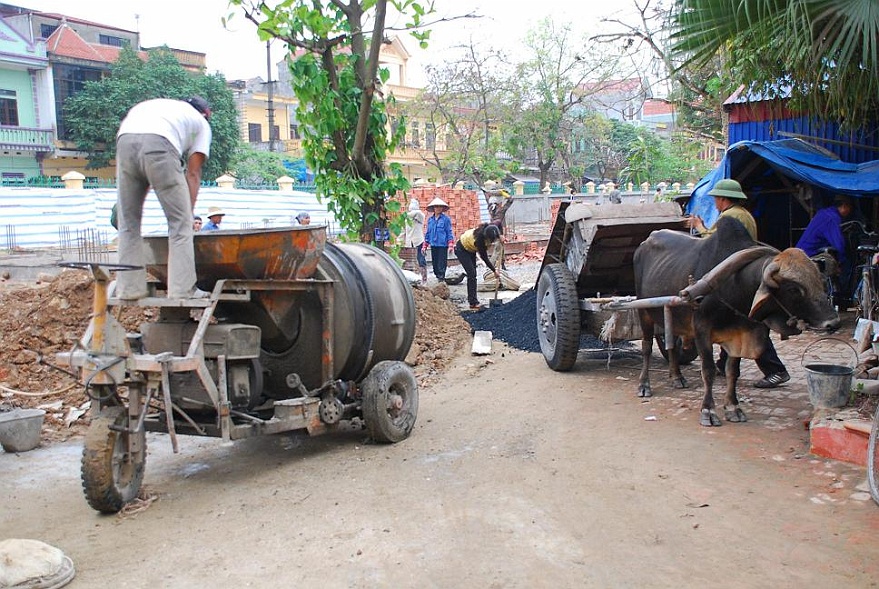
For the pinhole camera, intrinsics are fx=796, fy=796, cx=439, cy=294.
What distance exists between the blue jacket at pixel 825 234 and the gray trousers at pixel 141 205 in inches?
315

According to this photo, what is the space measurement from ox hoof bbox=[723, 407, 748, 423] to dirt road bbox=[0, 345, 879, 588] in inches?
4.9

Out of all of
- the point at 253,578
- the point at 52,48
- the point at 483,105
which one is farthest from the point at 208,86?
the point at 253,578

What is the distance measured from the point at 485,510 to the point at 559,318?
405cm

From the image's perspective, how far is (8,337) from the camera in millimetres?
8508

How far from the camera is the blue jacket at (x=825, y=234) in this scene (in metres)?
9.99

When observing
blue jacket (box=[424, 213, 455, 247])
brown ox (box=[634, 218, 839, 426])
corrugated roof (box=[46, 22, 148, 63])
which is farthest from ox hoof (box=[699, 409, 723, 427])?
corrugated roof (box=[46, 22, 148, 63])

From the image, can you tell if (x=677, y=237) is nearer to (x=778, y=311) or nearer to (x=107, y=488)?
(x=778, y=311)

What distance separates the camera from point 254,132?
47.2 m

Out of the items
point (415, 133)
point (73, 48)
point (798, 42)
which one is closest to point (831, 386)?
point (798, 42)

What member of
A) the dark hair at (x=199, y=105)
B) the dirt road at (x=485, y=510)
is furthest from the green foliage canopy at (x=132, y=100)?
the dirt road at (x=485, y=510)

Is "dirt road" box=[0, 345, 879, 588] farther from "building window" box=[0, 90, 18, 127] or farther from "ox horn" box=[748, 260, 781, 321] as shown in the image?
"building window" box=[0, 90, 18, 127]

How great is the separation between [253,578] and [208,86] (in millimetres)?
35661

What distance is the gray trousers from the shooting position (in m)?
5.00

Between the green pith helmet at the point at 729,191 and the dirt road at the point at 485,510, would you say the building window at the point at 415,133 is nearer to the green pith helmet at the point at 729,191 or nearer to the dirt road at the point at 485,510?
the green pith helmet at the point at 729,191
